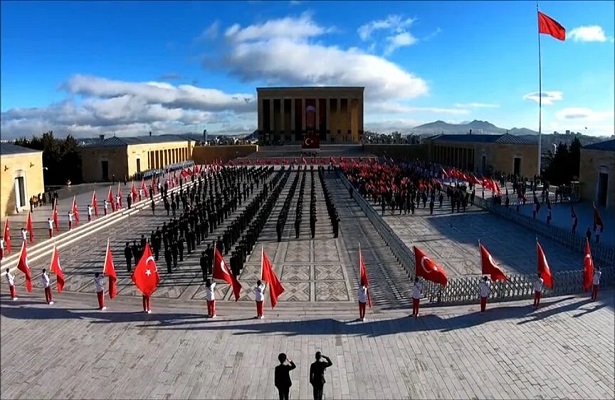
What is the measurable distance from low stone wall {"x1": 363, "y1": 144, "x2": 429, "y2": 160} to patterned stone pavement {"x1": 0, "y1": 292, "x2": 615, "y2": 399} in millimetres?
47501

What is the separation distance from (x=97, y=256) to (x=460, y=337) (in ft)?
38.6

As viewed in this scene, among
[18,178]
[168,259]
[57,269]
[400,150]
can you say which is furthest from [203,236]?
[400,150]

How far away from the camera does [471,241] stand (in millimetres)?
17391

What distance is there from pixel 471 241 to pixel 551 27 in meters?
17.8

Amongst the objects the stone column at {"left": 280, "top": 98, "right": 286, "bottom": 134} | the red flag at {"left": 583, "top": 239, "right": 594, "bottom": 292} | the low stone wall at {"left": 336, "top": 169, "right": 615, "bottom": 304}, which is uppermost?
the stone column at {"left": 280, "top": 98, "right": 286, "bottom": 134}

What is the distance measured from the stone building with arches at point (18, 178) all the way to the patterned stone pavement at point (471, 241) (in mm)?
17541

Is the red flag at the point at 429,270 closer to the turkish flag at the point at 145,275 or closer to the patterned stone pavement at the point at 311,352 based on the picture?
the patterned stone pavement at the point at 311,352

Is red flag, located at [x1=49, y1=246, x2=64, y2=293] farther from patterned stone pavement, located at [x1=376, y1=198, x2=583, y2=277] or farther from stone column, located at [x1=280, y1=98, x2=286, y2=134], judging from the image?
stone column, located at [x1=280, y1=98, x2=286, y2=134]

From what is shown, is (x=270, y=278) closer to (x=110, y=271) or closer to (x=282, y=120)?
(x=110, y=271)

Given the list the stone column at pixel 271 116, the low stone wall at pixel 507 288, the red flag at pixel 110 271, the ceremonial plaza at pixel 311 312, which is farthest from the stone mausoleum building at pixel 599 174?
the stone column at pixel 271 116

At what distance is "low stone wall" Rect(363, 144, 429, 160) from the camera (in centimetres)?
5781

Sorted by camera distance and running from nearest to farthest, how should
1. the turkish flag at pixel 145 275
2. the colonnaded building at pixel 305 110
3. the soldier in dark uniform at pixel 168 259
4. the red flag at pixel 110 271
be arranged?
1. the turkish flag at pixel 145 275
2. the red flag at pixel 110 271
3. the soldier in dark uniform at pixel 168 259
4. the colonnaded building at pixel 305 110

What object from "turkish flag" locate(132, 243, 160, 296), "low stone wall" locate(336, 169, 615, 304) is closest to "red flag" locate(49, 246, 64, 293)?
"turkish flag" locate(132, 243, 160, 296)

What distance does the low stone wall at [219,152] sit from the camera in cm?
5872
